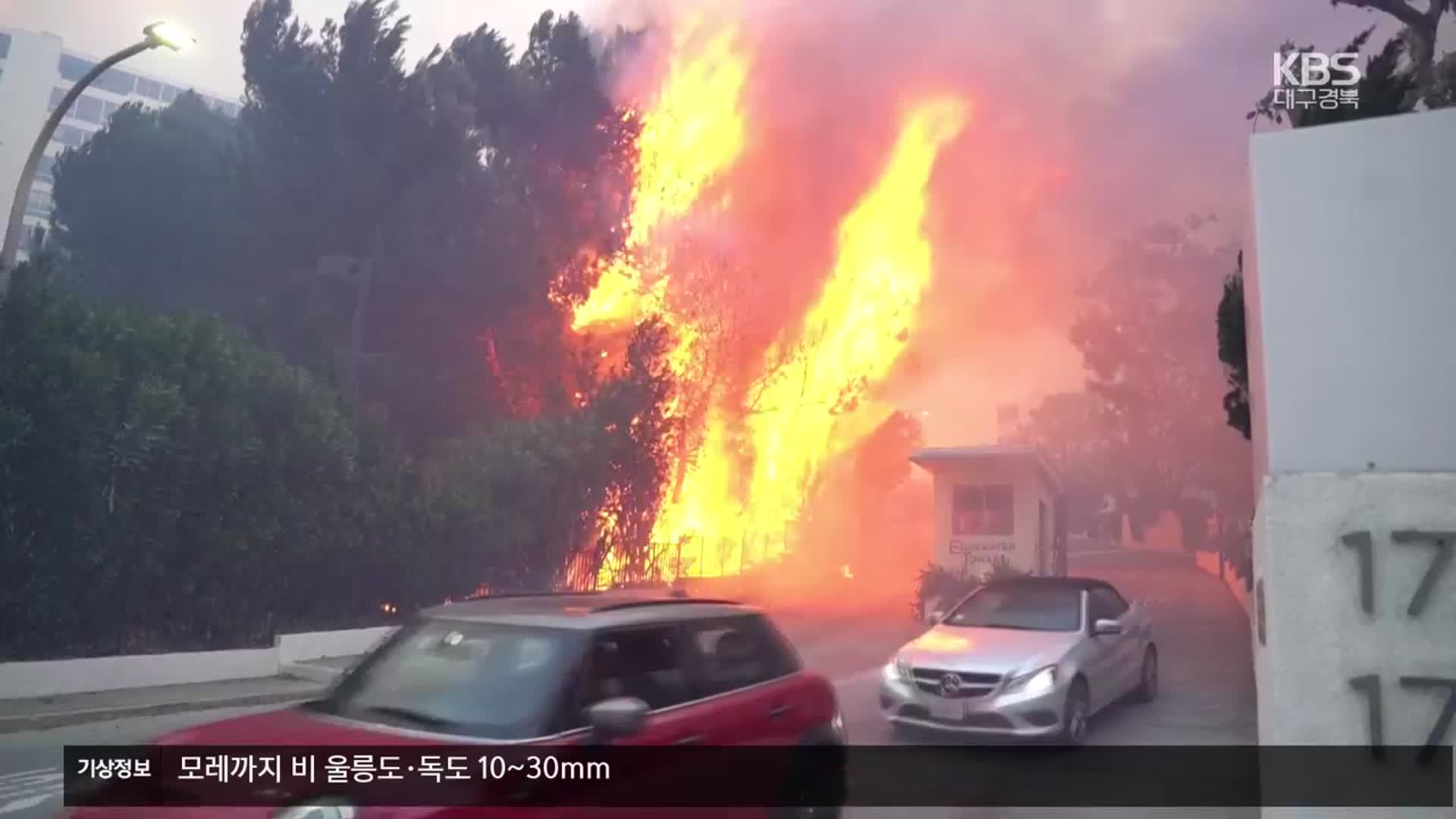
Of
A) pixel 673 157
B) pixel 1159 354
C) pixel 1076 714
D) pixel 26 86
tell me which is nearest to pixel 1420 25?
pixel 1076 714

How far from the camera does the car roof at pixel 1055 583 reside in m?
11.7

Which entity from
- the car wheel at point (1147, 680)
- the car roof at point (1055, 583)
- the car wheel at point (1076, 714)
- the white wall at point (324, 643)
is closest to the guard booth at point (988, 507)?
the car wheel at point (1147, 680)

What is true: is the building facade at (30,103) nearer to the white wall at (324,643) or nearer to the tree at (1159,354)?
the white wall at (324,643)

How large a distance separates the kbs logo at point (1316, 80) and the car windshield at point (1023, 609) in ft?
20.2

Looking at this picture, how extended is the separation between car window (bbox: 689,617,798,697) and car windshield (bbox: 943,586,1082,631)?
5142 mm

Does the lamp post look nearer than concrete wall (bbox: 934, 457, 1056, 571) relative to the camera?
Yes

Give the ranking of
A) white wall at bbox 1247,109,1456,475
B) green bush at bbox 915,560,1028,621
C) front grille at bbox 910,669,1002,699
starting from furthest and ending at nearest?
1. green bush at bbox 915,560,1028,621
2. front grille at bbox 910,669,1002,699
3. white wall at bbox 1247,109,1456,475

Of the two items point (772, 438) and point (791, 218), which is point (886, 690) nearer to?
point (772, 438)

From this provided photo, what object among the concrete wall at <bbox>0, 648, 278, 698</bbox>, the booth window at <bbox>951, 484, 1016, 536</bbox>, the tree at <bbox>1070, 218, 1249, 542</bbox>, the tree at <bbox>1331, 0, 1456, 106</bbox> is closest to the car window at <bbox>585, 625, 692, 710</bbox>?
the concrete wall at <bbox>0, 648, 278, 698</bbox>

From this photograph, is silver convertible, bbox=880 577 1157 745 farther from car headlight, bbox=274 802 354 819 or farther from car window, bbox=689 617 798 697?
car headlight, bbox=274 802 354 819

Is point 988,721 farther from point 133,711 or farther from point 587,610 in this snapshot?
point 133,711

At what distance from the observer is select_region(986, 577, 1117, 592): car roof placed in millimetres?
11695

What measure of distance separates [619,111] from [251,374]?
60.7ft

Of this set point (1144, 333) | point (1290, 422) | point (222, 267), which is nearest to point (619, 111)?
point (222, 267)
